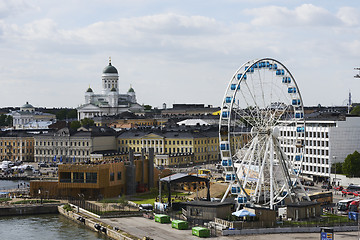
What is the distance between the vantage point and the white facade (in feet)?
319

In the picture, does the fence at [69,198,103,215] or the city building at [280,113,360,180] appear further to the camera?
the city building at [280,113,360,180]

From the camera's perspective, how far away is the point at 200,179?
7538 centimetres

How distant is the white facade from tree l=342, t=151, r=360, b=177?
218 inches

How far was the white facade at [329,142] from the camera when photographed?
9719cm

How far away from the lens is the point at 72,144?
13875cm

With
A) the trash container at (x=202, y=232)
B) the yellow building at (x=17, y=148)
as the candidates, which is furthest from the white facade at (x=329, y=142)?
the yellow building at (x=17, y=148)

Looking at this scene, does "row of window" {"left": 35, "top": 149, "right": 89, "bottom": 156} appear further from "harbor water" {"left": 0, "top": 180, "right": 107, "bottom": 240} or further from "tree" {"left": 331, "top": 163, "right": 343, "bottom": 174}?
"harbor water" {"left": 0, "top": 180, "right": 107, "bottom": 240}

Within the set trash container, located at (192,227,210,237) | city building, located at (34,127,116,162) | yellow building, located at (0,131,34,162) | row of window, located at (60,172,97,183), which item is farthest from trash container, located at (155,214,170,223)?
yellow building, located at (0,131,34,162)

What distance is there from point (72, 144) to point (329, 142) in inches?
2303

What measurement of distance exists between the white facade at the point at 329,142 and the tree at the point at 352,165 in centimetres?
554

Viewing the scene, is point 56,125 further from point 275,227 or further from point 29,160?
point 275,227

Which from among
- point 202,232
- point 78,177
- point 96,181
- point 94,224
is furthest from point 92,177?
point 202,232

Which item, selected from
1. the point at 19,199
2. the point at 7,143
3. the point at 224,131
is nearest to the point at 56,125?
the point at 7,143

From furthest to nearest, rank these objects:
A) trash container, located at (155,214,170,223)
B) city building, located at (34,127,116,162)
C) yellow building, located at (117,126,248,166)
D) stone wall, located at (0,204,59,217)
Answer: city building, located at (34,127,116,162) → yellow building, located at (117,126,248,166) → stone wall, located at (0,204,59,217) → trash container, located at (155,214,170,223)
